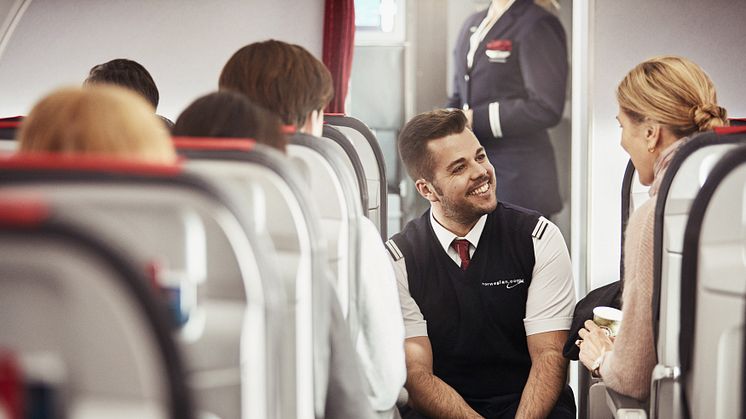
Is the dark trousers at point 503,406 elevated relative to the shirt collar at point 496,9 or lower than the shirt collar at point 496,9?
lower

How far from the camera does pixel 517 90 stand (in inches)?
181

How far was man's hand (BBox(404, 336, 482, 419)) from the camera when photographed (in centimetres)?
269

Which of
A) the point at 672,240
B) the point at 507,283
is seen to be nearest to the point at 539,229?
the point at 507,283

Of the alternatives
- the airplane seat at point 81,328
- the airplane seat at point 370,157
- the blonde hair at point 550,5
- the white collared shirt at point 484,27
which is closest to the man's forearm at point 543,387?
the airplane seat at point 370,157

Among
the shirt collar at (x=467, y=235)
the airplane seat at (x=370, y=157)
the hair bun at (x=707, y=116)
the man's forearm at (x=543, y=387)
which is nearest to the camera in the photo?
the hair bun at (x=707, y=116)

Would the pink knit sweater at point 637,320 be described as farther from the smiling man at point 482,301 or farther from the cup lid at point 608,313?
the smiling man at point 482,301

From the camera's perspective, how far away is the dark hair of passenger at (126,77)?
3037mm

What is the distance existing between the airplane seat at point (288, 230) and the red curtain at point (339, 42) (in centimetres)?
307

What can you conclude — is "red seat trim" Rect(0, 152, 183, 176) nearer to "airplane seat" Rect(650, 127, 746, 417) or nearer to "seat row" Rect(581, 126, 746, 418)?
"seat row" Rect(581, 126, 746, 418)

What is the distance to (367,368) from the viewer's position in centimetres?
211

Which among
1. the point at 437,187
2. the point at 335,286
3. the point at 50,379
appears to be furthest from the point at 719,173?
the point at 437,187

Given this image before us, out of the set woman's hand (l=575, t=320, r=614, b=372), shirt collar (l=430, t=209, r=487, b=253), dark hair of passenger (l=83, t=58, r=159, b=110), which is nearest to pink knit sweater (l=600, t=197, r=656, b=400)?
woman's hand (l=575, t=320, r=614, b=372)

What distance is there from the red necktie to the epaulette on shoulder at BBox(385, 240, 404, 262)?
16 centimetres

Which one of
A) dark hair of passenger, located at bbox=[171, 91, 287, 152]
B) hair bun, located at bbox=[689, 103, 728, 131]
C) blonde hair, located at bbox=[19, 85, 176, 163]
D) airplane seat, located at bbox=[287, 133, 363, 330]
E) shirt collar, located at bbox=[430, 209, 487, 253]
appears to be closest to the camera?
blonde hair, located at bbox=[19, 85, 176, 163]
